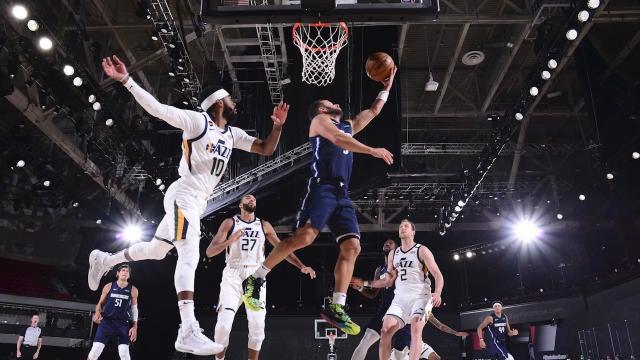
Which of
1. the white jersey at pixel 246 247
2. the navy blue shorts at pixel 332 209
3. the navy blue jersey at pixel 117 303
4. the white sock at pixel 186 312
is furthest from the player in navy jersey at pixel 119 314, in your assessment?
the navy blue shorts at pixel 332 209

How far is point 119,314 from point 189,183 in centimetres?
534

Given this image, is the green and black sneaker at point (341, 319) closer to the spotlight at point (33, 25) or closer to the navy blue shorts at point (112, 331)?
the navy blue shorts at point (112, 331)

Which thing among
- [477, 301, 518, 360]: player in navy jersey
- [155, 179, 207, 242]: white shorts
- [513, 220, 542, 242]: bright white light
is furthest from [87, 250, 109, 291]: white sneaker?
[513, 220, 542, 242]: bright white light

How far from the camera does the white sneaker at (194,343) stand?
13.4 ft

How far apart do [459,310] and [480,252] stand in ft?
9.70

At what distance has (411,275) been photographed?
7020 millimetres

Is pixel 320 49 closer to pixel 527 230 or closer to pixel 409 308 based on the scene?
pixel 409 308

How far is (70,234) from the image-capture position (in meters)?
21.2

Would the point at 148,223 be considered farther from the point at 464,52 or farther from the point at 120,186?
the point at 464,52

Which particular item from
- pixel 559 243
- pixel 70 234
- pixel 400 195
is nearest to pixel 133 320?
pixel 400 195

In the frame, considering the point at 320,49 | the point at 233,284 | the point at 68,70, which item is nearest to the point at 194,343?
the point at 233,284

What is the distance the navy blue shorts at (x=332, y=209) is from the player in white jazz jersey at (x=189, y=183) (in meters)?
0.86

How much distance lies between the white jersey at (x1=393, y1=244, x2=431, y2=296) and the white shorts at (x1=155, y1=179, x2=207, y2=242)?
11.5ft

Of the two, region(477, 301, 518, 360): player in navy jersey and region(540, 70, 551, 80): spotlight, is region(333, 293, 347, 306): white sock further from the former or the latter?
region(540, 70, 551, 80): spotlight
